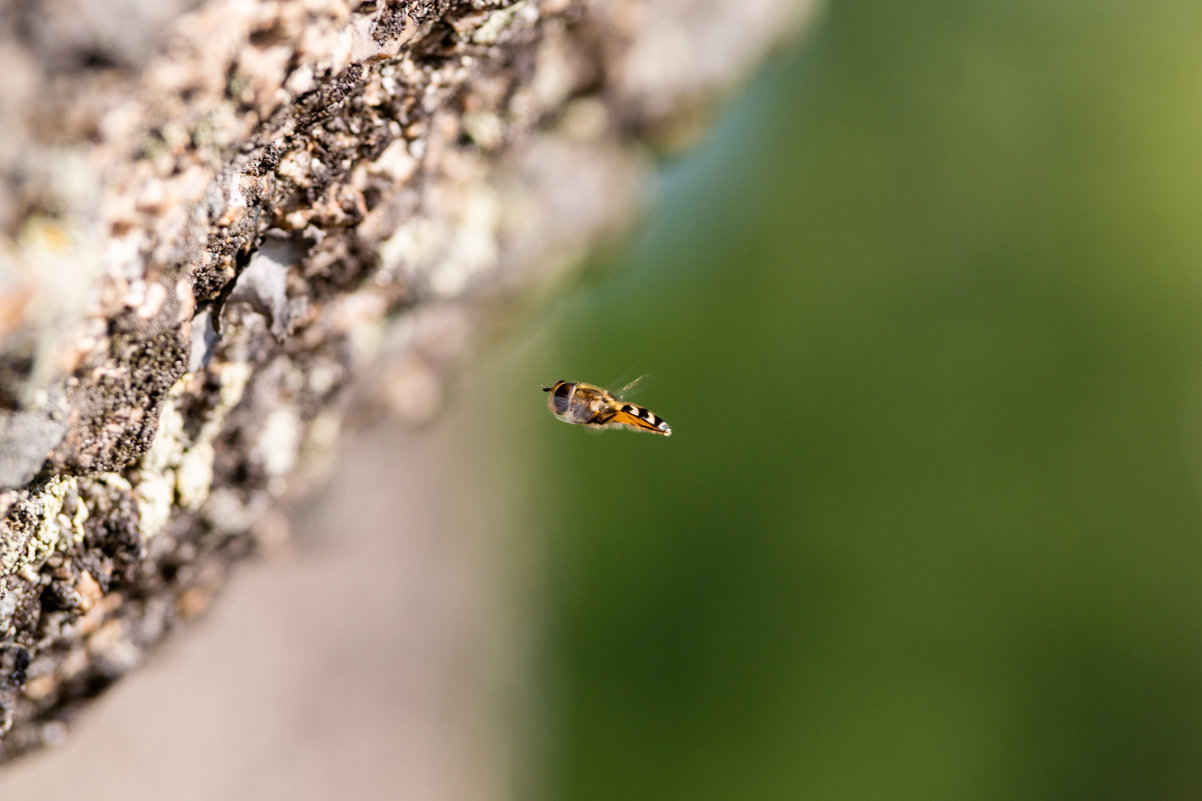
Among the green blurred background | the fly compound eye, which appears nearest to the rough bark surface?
the fly compound eye

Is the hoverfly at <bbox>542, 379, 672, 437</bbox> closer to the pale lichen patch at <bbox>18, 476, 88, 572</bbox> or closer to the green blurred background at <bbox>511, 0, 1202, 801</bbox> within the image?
the pale lichen patch at <bbox>18, 476, 88, 572</bbox>

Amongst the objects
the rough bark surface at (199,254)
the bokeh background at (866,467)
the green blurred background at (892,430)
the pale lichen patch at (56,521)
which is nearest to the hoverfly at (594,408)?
the rough bark surface at (199,254)

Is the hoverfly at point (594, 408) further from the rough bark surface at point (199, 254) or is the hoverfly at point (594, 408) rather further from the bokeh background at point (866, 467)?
the bokeh background at point (866, 467)

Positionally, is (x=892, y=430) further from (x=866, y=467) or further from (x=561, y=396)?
(x=561, y=396)

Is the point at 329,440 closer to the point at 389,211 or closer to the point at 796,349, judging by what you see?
the point at 389,211

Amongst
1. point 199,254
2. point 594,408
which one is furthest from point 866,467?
point 199,254
